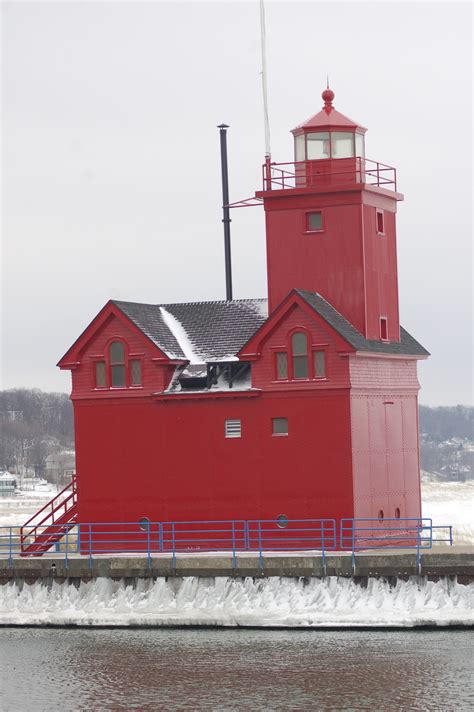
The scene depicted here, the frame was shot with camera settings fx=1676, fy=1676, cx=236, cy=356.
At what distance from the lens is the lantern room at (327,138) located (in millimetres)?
43750

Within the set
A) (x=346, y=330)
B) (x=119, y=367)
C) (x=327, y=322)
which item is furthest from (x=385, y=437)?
(x=119, y=367)

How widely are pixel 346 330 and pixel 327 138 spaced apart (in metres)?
5.37

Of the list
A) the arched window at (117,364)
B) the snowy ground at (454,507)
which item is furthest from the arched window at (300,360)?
the snowy ground at (454,507)

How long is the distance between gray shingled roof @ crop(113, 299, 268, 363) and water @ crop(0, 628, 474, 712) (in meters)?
8.08

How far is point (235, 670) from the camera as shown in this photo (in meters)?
34.7

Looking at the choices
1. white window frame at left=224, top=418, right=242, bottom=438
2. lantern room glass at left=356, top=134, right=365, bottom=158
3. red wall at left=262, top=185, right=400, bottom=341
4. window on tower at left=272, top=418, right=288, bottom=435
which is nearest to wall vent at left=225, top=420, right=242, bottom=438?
white window frame at left=224, top=418, right=242, bottom=438

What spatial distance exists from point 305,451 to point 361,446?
1.41m

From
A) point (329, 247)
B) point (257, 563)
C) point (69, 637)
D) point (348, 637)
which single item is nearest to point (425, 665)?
point (348, 637)

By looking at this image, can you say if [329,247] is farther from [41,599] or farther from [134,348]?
[41,599]

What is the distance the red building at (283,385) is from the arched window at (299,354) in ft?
0.08

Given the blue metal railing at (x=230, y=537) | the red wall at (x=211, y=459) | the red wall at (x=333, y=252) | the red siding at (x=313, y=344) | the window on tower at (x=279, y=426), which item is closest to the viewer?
the blue metal railing at (x=230, y=537)

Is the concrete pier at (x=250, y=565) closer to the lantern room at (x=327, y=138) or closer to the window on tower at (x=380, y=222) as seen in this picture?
the window on tower at (x=380, y=222)

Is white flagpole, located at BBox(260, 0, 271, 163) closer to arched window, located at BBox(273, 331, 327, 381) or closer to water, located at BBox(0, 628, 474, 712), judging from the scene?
arched window, located at BBox(273, 331, 327, 381)

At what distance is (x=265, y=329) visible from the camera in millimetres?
41938
